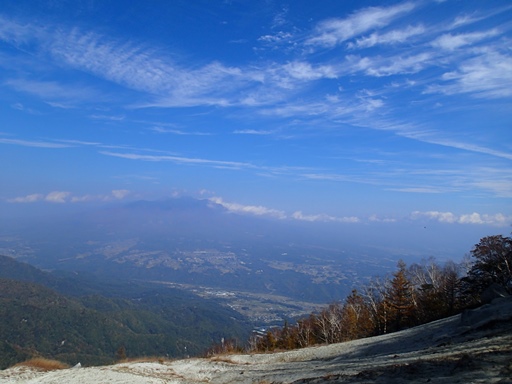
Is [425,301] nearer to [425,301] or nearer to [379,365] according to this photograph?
[425,301]

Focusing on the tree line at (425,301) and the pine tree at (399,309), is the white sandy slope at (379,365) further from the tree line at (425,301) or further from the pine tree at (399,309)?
the pine tree at (399,309)

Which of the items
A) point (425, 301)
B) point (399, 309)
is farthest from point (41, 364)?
point (425, 301)

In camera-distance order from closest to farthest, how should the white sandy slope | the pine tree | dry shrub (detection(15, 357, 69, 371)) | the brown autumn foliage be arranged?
the white sandy slope
dry shrub (detection(15, 357, 69, 371))
the brown autumn foliage
the pine tree

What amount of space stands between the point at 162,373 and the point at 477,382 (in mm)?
17841

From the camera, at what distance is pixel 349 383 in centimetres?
1415

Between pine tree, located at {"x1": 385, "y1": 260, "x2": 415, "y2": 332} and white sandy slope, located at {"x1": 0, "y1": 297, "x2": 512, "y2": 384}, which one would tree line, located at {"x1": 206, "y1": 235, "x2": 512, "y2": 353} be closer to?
pine tree, located at {"x1": 385, "y1": 260, "x2": 415, "y2": 332}

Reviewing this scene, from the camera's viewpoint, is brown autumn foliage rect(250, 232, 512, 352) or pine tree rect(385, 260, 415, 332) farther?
pine tree rect(385, 260, 415, 332)

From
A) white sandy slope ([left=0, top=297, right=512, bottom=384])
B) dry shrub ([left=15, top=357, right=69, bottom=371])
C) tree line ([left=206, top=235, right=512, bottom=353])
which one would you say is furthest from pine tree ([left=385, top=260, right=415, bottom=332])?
dry shrub ([left=15, top=357, right=69, bottom=371])

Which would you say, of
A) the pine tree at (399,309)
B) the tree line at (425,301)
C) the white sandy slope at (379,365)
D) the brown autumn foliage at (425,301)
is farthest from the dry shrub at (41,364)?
the pine tree at (399,309)

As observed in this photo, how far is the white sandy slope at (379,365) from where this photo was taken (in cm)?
1323

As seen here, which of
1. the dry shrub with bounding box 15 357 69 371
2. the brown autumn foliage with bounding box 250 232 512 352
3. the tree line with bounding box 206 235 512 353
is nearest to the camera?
the dry shrub with bounding box 15 357 69 371

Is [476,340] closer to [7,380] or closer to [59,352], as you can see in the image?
[7,380]

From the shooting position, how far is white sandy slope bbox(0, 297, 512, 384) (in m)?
13.2

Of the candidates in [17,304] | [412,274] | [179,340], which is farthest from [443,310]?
[17,304]
